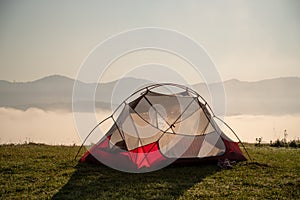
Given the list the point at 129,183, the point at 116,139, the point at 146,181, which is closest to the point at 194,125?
the point at 116,139

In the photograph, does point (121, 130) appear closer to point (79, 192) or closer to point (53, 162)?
point (53, 162)

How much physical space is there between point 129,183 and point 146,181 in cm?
43

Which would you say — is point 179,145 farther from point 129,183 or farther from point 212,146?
point 129,183

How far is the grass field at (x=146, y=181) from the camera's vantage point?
8180mm

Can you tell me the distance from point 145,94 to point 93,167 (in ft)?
8.89

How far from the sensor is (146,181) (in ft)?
30.0

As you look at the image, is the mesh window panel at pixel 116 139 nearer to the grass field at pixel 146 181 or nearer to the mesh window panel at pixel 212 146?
the grass field at pixel 146 181

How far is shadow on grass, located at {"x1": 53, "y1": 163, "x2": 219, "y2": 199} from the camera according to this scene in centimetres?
809

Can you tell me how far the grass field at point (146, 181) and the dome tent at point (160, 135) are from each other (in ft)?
1.23

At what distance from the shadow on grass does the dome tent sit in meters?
0.36

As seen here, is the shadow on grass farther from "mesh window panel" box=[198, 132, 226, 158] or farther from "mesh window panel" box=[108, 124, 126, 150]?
"mesh window panel" box=[108, 124, 126, 150]

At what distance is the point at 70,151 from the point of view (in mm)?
13742

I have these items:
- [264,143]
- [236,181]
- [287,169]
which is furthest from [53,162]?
[264,143]

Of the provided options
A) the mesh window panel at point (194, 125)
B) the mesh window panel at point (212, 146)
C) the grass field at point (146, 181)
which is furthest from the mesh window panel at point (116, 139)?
the mesh window panel at point (212, 146)
